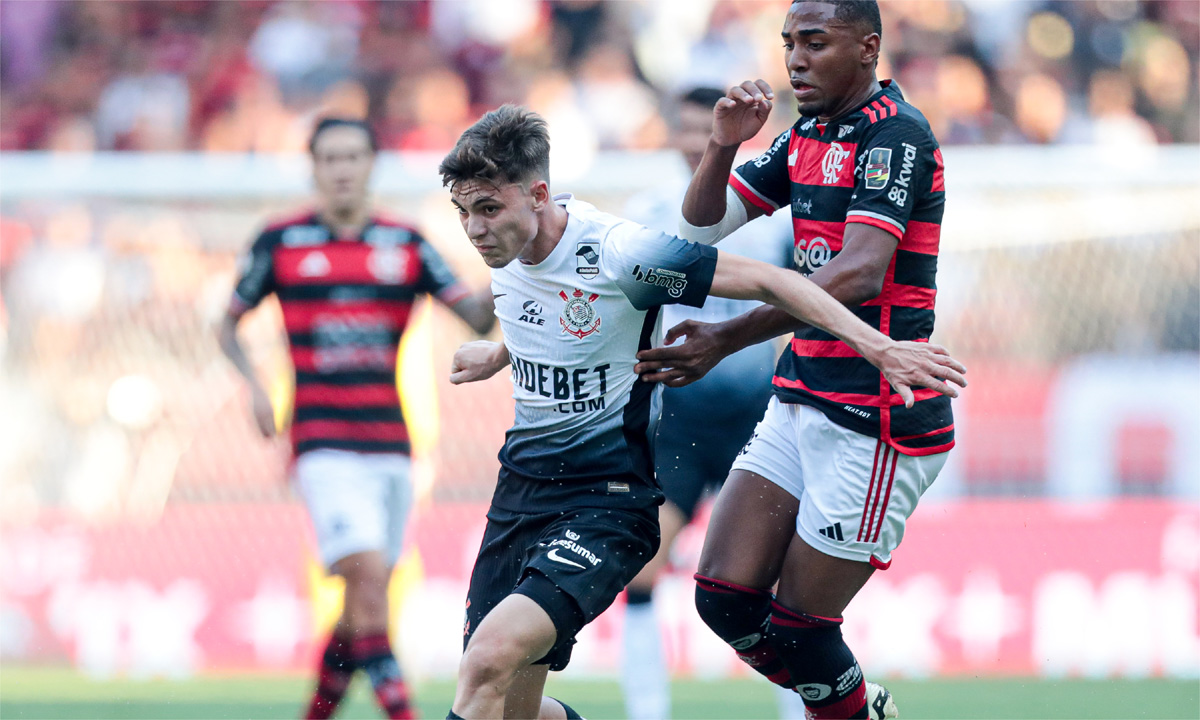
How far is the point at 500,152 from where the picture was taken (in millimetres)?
3973

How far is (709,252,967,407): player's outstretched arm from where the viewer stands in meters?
3.71

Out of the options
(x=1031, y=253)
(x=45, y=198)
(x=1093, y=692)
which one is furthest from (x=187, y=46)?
(x=1093, y=692)

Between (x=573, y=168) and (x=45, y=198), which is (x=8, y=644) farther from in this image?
(x=573, y=168)

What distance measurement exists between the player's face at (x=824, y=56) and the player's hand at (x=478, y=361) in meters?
1.22

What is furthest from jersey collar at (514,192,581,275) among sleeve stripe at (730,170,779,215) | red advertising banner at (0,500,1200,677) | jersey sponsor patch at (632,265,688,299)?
red advertising banner at (0,500,1200,677)

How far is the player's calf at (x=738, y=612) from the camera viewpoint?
14.4 feet

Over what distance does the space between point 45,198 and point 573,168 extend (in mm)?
3278

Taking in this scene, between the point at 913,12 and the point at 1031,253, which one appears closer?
the point at 1031,253

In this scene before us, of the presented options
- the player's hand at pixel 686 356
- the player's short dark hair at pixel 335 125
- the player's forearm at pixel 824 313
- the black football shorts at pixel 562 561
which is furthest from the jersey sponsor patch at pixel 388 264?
the player's forearm at pixel 824 313

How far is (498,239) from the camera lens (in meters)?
4.02

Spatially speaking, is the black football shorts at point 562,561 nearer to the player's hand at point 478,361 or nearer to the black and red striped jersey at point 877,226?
the player's hand at point 478,361

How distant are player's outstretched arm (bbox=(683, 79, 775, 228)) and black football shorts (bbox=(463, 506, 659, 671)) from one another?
38.3 inches

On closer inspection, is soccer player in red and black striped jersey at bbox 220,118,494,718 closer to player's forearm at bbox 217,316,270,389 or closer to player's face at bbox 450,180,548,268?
player's forearm at bbox 217,316,270,389

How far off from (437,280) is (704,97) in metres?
1.42
